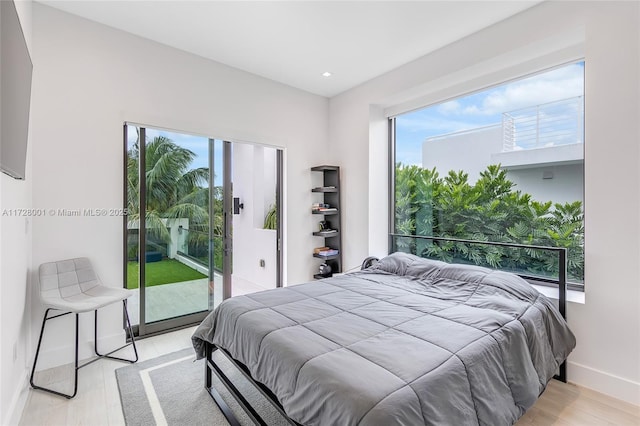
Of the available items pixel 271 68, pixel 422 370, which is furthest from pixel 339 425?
pixel 271 68

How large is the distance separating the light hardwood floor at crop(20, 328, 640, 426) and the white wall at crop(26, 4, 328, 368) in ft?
1.62

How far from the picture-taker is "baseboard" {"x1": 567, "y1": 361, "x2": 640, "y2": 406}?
204cm

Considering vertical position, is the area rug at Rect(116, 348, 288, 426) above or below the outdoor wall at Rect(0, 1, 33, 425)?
below

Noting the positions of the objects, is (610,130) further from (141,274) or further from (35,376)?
(35,376)

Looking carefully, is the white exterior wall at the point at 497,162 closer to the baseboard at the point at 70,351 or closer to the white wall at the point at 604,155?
the white wall at the point at 604,155

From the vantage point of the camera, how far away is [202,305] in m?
3.48

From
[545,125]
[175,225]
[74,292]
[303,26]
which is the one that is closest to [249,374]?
[74,292]

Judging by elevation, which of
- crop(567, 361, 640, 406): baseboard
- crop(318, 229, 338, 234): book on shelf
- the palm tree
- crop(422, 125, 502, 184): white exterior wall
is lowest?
crop(567, 361, 640, 406): baseboard

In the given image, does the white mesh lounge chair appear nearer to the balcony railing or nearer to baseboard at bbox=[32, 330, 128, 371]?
baseboard at bbox=[32, 330, 128, 371]

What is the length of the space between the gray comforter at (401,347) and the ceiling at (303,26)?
2133 millimetres

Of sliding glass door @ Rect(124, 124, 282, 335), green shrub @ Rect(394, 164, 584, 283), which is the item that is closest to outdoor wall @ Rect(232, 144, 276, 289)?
sliding glass door @ Rect(124, 124, 282, 335)

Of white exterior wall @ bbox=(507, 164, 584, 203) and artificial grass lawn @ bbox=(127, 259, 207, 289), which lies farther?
artificial grass lawn @ bbox=(127, 259, 207, 289)

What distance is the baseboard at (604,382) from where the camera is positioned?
2.04 m

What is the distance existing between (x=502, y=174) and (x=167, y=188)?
10.9 feet
